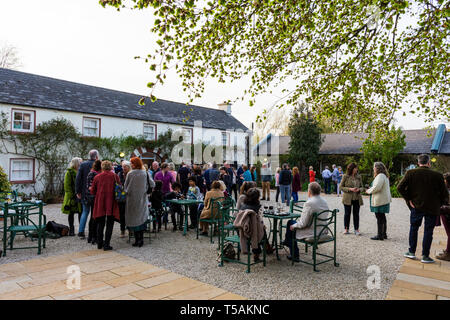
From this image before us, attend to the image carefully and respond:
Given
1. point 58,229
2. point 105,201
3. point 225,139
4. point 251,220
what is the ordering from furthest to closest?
point 225,139
point 58,229
point 105,201
point 251,220

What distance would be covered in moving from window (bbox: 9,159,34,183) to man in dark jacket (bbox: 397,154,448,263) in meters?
14.8

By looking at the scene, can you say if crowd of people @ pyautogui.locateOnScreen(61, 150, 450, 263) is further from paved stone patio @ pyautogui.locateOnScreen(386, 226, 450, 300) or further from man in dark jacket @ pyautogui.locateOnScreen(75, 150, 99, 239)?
paved stone patio @ pyautogui.locateOnScreen(386, 226, 450, 300)

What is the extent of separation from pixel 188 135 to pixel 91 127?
6959 mm

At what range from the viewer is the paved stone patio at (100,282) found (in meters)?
3.82

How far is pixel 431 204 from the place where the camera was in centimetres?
520

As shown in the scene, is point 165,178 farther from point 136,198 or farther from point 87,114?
point 87,114

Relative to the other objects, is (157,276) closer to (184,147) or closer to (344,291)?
(344,291)

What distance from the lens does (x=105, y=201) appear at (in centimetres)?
595

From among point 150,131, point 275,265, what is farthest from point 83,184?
point 150,131

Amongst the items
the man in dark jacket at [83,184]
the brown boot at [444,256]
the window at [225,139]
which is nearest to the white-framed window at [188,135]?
the window at [225,139]

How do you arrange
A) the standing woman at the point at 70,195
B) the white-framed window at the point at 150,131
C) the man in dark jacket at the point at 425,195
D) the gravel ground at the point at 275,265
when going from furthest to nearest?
the white-framed window at the point at 150,131, the standing woman at the point at 70,195, the man in dark jacket at the point at 425,195, the gravel ground at the point at 275,265

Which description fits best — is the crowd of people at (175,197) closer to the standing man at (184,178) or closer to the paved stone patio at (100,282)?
the paved stone patio at (100,282)
